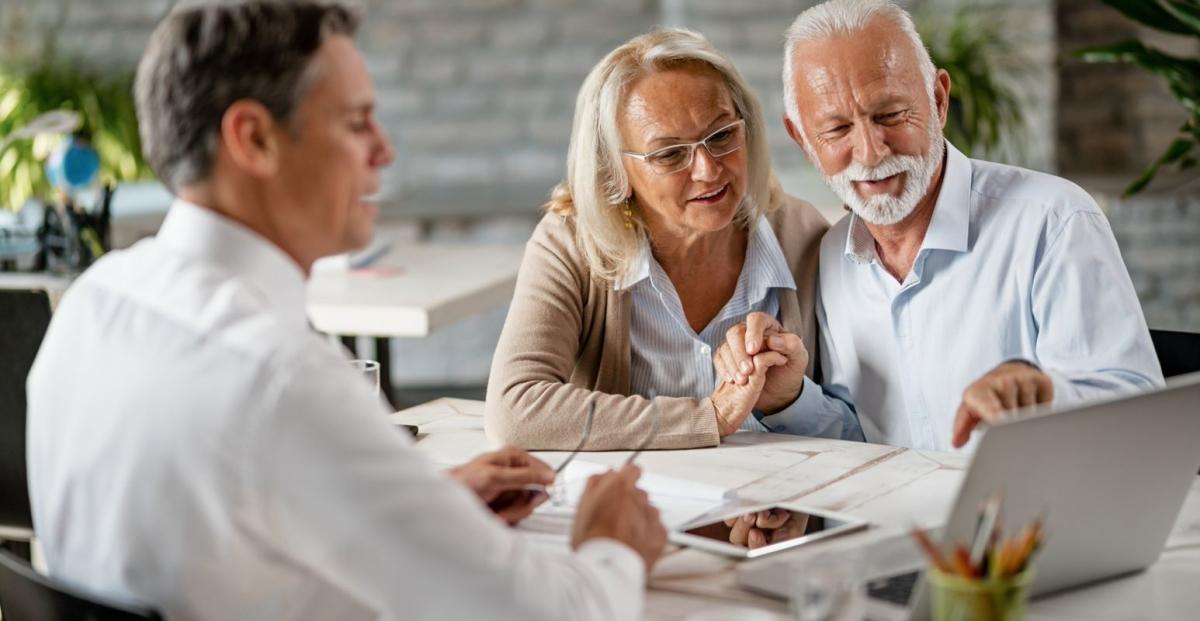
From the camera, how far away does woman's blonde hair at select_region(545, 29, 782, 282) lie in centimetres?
223

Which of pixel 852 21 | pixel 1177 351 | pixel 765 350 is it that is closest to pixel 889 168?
pixel 852 21

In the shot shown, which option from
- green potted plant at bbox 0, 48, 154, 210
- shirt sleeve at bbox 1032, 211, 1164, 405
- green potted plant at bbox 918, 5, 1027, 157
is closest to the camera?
shirt sleeve at bbox 1032, 211, 1164, 405

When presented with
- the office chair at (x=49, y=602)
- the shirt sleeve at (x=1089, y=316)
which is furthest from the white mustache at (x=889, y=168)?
the office chair at (x=49, y=602)

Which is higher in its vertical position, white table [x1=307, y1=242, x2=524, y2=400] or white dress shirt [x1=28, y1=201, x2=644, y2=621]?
white dress shirt [x1=28, y1=201, x2=644, y2=621]

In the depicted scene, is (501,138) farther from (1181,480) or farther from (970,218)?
(1181,480)

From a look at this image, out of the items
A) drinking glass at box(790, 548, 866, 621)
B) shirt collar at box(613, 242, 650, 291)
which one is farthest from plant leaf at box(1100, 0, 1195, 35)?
drinking glass at box(790, 548, 866, 621)

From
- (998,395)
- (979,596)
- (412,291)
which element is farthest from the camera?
(412,291)

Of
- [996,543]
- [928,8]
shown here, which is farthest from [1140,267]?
[996,543]

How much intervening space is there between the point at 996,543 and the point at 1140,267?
443 centimetres

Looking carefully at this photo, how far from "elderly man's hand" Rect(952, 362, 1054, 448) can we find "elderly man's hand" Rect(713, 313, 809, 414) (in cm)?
46

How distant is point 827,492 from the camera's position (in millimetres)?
1750

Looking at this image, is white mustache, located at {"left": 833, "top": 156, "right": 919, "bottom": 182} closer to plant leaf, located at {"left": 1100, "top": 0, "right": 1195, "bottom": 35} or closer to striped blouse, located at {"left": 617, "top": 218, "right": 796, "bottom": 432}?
striped blouse, located at {"left": 617, "top": 218, "right": 796, "bottom": 432}

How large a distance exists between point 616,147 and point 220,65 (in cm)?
111

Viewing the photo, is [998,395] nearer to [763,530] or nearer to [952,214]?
[763,530]
